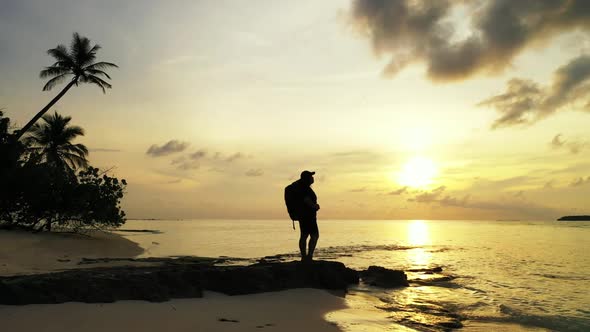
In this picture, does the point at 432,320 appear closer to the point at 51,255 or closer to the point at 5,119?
the point at 51,255

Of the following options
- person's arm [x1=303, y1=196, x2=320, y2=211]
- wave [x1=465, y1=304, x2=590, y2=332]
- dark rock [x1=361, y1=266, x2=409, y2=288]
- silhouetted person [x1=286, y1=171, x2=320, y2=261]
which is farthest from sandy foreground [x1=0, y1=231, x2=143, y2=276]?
wave [x1=465, y1=304, x2=590, y2=332]

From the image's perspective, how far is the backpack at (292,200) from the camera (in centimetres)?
1093

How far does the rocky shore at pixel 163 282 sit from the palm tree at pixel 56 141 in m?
38.5

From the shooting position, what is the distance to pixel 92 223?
3275 centimetres

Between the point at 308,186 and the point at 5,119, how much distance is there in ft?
100

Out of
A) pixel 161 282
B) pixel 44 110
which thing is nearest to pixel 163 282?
pixel 161 282

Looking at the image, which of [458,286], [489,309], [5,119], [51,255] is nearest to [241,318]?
[489,309]

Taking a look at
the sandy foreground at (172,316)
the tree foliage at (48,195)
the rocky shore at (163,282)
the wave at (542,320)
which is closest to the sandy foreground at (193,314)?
the sandy foreground at (172,316)

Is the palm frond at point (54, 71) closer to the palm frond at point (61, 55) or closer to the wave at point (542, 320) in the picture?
the palm frond at point (61, 55)

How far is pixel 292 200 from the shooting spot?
36.1 ft

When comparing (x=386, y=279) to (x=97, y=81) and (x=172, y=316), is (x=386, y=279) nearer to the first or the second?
(x=172, y=316)

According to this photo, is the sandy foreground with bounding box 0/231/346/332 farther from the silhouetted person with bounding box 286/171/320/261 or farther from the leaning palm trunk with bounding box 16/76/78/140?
the leaning palm trunk with bounding box 16/76/78/140

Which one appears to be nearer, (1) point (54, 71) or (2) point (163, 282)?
(2) point (163, 282)

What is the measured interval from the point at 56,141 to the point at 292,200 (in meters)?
41.2
